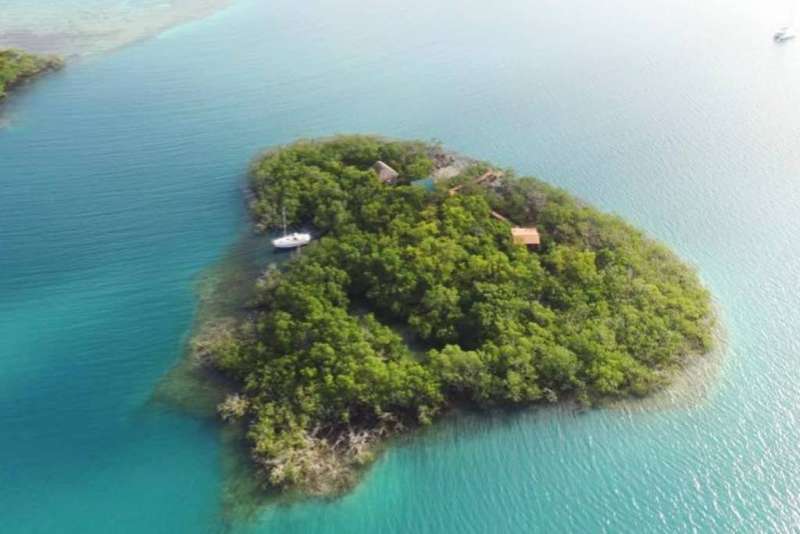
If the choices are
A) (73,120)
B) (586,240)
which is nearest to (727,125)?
(586,240)

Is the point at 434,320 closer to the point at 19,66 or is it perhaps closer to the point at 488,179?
the point at 488,179

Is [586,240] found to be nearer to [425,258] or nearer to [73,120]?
[425,258]

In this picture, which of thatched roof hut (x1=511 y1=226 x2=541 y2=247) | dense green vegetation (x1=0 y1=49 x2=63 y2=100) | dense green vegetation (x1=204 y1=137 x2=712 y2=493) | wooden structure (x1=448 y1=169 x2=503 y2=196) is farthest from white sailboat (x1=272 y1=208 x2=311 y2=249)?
dense green vegetation (x1=0 y1=49 x2=63 y2=100)

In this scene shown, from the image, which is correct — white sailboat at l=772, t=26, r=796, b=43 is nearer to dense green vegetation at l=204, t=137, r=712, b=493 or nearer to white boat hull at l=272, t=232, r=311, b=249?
dense green vegetation at l=204, t=137, r=712, b=493

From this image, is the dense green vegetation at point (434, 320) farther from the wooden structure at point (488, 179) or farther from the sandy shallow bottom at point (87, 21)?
the sandy shallow bottom at point (87, 21)

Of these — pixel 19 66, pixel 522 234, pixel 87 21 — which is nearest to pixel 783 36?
pixel 522 234
